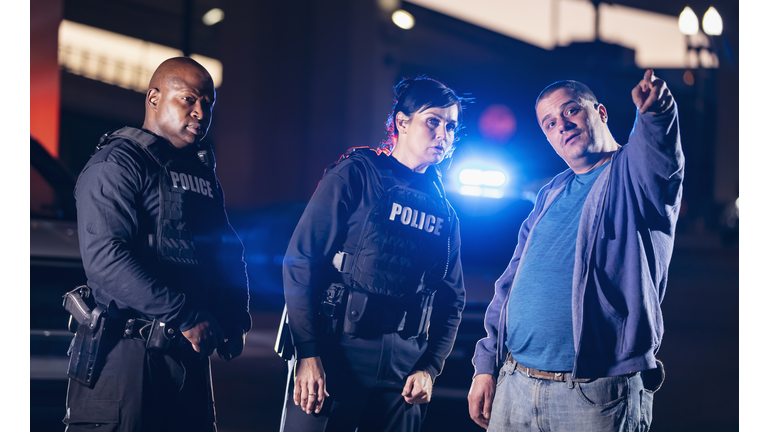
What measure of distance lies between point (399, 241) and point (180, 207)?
0.78 meters

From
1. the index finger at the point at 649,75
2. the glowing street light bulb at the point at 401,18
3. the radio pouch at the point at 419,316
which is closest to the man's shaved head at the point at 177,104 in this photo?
the radio pouch at the point at 419,316

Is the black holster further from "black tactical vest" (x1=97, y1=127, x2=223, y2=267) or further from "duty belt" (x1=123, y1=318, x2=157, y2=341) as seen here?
"black tactical vest" (x1=97, y1=127, x2=223, y2=267)

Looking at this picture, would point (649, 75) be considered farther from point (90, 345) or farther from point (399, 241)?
point (90, 345)

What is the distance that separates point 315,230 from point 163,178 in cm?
54

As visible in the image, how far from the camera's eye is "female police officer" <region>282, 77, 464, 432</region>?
76.8 inches

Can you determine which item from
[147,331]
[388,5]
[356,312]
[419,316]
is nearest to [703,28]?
[388,5]

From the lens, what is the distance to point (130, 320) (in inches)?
72.2

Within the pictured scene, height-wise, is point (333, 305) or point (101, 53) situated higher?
point (101, 53)

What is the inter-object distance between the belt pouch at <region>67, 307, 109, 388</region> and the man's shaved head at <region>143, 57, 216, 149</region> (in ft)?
2.12

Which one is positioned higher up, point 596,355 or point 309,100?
point 309,100

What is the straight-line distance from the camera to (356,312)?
1.97 metres

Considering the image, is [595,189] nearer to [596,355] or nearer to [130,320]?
[596,355]

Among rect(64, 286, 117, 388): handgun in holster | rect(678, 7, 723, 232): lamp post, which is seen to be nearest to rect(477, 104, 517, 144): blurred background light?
rect(678, 7, 723, 232): lamp post
